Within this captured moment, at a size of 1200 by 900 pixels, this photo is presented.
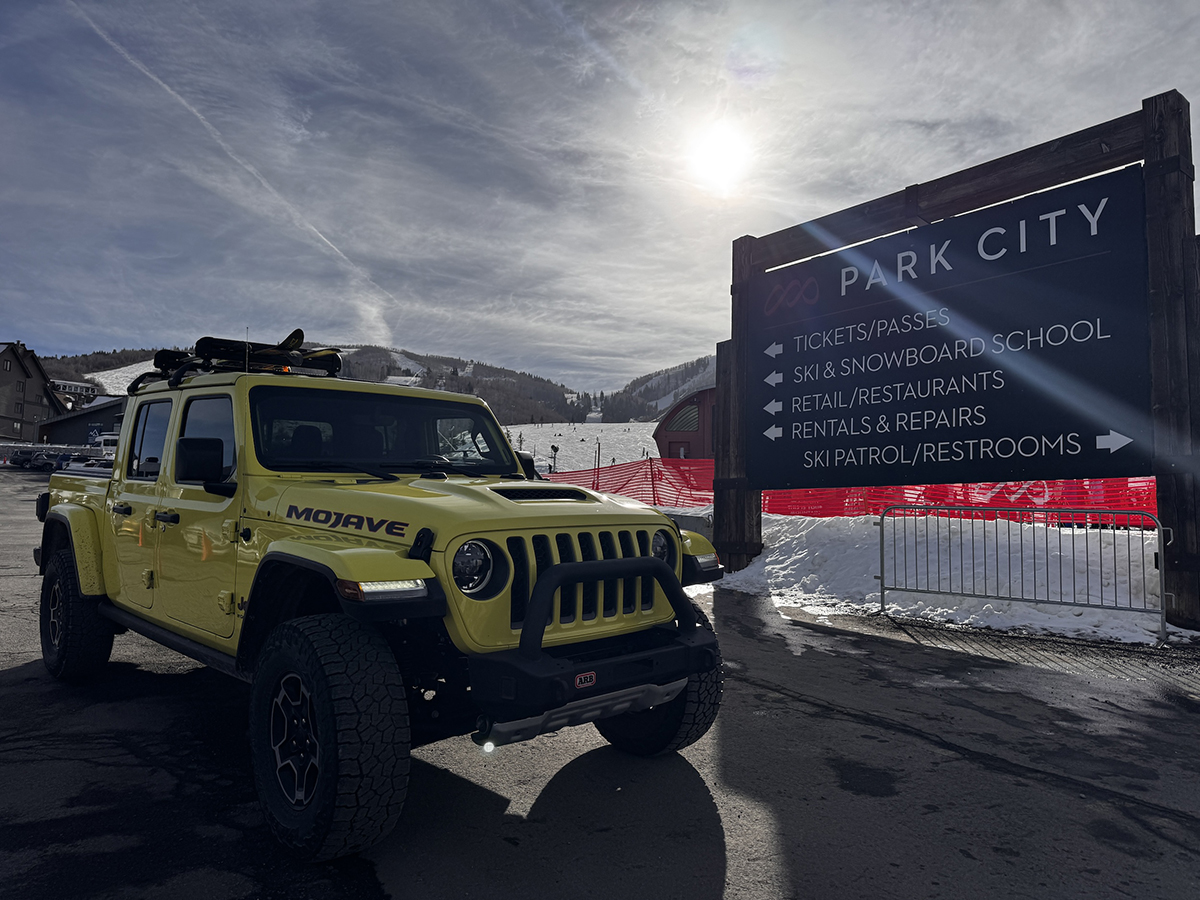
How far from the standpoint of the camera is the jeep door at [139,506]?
14.7 feet

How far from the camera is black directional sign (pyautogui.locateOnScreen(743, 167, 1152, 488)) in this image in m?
7.52

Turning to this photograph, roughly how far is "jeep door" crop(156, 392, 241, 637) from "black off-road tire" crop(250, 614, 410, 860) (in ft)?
2.78

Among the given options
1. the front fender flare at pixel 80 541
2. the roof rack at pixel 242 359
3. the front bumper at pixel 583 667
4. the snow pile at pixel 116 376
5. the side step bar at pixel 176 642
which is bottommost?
the side step bar at pixel 176 642

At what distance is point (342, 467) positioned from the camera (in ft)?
13.1

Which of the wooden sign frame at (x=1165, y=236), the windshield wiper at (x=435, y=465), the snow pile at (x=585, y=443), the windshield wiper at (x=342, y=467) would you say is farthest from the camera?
the snow pile at (x=585, y=443)

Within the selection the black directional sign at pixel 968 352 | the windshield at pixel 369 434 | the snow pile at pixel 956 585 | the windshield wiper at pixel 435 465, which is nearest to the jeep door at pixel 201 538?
the windshield at pixel 369 434

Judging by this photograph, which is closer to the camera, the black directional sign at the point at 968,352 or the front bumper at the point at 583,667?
the front bumper at the point at 583,667

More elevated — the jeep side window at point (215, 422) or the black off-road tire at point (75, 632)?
the jeep side window at point (215, 422)

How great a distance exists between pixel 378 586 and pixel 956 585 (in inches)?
296

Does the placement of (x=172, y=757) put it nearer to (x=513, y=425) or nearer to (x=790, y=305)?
(x=790, y=305)

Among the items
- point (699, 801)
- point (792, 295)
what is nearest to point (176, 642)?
point (699, 801)

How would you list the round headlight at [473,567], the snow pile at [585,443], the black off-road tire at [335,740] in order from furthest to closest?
the snow pile at [585,443] → the round headlight at [473,567] → the black off-road tire at [335,740]

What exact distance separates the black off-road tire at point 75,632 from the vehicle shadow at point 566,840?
2635mm

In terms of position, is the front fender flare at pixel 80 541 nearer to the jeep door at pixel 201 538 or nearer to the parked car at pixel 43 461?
the jeep door at pixel 201 538
